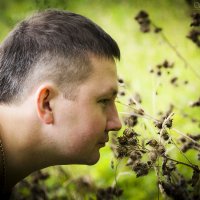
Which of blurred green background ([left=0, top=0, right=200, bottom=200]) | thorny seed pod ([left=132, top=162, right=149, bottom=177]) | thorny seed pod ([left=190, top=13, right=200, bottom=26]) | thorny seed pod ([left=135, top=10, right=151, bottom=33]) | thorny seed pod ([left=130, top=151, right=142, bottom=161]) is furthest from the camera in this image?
blurred green background ([left=0, top=0, right=200, bottom=200])

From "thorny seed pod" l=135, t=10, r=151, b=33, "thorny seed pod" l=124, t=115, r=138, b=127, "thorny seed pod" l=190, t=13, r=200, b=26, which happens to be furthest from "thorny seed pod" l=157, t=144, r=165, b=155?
"thorny seed pod" l=135, t=10, r=151, b=33

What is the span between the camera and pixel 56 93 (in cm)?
213

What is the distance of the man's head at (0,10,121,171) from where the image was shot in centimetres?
214

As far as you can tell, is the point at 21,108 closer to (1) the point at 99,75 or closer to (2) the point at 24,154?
(2) the point at 24,154

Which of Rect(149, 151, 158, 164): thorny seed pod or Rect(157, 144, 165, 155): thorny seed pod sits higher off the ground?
Rect(157, 144, 165, 155): thorny seed pod

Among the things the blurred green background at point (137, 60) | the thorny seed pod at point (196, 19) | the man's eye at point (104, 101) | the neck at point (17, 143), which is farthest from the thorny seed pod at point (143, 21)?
the neck at point (17, 143)

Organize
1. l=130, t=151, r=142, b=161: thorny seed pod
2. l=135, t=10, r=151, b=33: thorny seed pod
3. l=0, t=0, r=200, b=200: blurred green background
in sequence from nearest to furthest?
l=130, t=151, r=142, b=161: thorny seed pod, l=135, t=10, r=151, b=33: thorny seed pod, l=0, t=0, r=200, b=200: blurred green background

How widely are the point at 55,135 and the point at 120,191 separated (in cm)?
47

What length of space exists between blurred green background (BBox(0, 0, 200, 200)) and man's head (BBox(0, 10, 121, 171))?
0.77 meters

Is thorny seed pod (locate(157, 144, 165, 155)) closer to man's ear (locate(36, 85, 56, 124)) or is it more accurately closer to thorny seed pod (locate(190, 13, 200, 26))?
man's ear (locate(36, 85, 56, 124))

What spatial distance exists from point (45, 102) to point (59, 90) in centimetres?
8

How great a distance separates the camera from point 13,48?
7.60 ft

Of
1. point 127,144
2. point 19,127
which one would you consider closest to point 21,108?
point 19,127

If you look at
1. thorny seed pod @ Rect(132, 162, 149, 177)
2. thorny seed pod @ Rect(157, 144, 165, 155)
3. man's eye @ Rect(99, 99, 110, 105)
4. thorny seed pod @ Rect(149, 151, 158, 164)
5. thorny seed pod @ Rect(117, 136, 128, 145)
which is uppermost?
man's eye @ Rect(99, 99, 110, 105)
